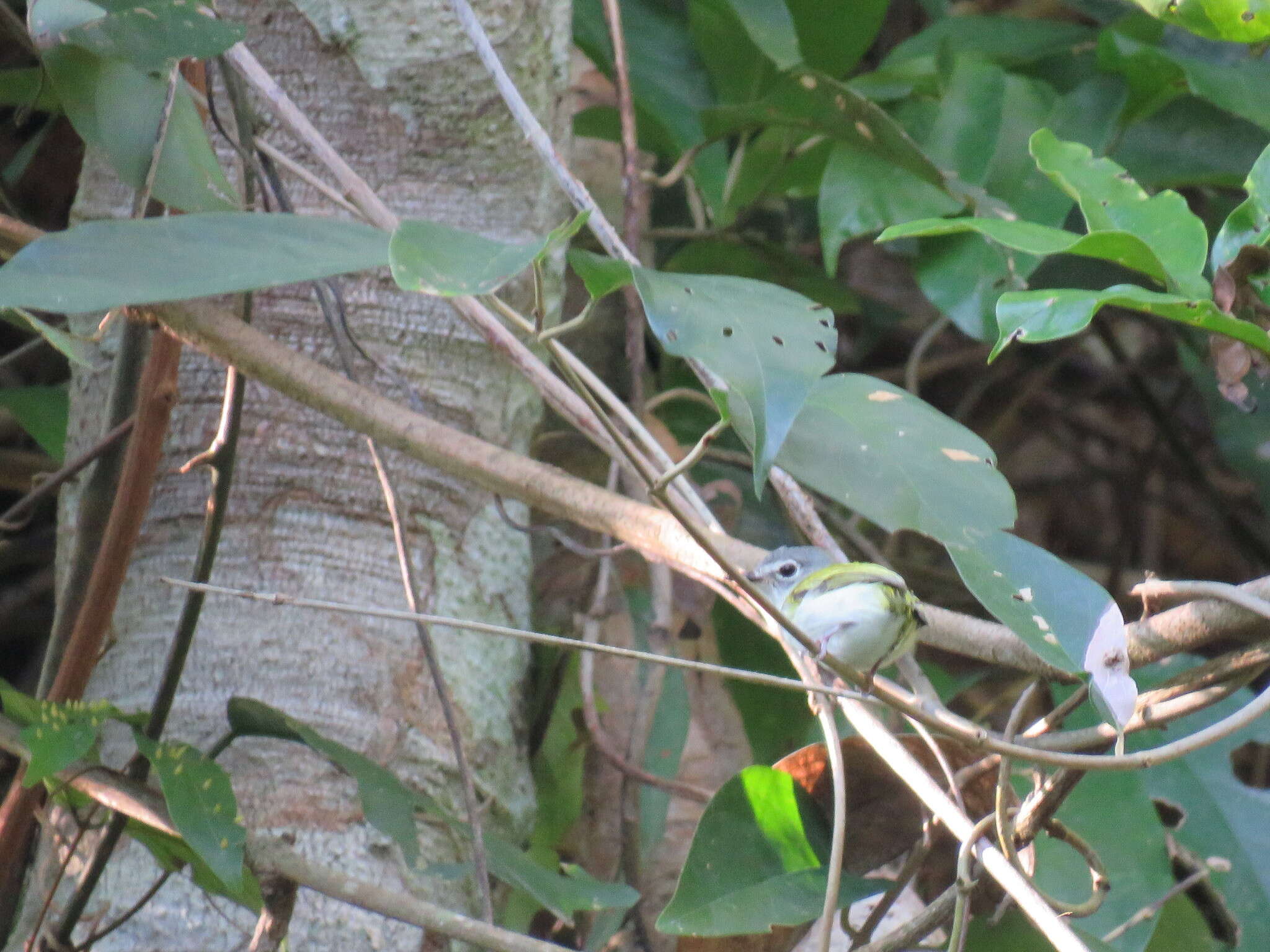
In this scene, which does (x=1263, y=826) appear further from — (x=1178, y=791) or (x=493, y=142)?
(x=493, y=142)

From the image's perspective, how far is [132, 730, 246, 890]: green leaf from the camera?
0.83 metres

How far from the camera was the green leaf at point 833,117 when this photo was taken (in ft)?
4.69

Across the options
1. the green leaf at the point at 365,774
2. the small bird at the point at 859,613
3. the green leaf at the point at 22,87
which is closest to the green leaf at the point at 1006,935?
the small bird at the point at 859,613

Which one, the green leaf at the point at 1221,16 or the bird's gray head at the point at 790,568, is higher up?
the green leaf at the point at 1221,16

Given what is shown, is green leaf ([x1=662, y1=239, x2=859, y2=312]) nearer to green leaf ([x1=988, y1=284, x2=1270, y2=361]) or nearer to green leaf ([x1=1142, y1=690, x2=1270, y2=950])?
green leaf ([x1=1142, y1=690, x2=1270, y2=950])

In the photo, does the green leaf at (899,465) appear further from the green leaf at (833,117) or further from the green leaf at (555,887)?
the green leaf at (833,117)

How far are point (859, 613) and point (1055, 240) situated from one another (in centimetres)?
38

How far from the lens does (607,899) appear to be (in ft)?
3.10

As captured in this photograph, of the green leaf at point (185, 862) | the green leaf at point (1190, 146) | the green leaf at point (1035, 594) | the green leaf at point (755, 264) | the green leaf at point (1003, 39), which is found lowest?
the green leaf at point (185, 862)

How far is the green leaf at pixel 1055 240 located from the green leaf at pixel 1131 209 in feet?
0.07

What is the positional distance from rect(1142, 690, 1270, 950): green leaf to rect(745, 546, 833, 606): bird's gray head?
59cm

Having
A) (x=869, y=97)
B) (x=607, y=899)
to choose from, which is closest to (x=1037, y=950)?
(x=607, y=899)

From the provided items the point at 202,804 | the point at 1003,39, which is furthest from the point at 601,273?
the point at 1003,39

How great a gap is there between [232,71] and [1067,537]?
8.67 ft
